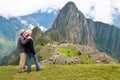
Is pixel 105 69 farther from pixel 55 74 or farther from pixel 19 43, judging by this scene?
pixel 19 43

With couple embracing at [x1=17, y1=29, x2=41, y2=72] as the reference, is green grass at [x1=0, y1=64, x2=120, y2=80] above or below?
below

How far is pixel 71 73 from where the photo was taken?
35312 millimetres

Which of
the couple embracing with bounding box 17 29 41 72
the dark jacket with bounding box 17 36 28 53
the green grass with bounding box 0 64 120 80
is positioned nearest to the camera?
the green grass with bounding box 0 64 120 80

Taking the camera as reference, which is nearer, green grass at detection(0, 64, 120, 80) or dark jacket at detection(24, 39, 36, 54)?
green grass at detection(0, 64, 120, 80)

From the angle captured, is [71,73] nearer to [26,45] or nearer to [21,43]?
[26,45]

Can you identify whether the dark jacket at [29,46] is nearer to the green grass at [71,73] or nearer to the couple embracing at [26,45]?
the couple embracing at [26,45]

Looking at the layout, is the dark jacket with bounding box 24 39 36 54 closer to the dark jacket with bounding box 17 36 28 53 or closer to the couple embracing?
the couple embracing

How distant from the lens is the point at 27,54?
36.1m

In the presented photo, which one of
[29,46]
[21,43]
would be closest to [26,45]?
[29,46]

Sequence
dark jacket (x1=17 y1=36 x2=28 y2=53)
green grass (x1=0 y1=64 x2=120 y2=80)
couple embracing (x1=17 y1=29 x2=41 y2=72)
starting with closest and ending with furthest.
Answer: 1. green grass (x1=0 y1=64 x2=120 y2=80)
2. couple embracing (x1=17 y1=29 x2=41 y2=72)
3. dark jacket (x1=17 y1=36 x2=28 y2=53)

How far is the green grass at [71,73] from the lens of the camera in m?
33.8

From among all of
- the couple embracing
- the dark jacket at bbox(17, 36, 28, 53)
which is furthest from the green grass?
the dark jacket at bbox(17, 36, 28, 53)

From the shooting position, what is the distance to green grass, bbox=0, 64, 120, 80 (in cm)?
3384

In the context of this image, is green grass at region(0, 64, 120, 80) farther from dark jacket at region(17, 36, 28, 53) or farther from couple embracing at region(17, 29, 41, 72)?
dark jacket at region(17, 36, 28, 53)
